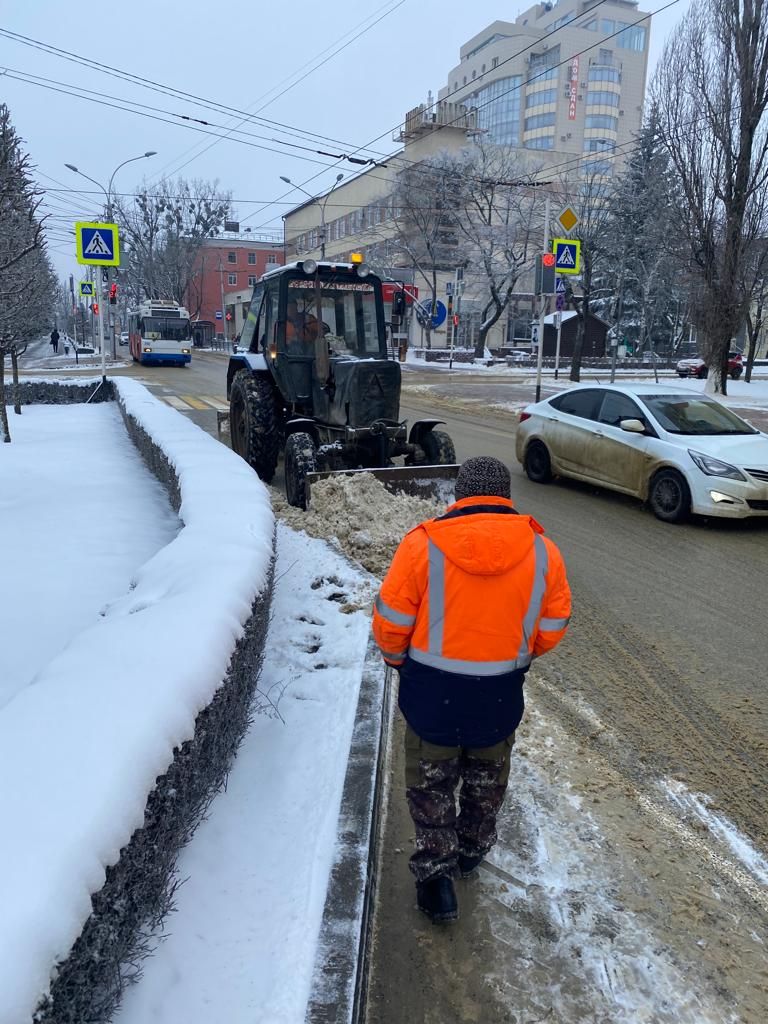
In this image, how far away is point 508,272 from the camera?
43156mm

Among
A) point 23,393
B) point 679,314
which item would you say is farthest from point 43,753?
point 679,314

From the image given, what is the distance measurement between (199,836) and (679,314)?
57.1 metres

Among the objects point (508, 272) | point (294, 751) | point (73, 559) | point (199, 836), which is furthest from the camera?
point (508, 272)

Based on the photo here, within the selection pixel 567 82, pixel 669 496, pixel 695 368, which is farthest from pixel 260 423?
pixel 567 82

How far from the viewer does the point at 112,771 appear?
2178 millimetres

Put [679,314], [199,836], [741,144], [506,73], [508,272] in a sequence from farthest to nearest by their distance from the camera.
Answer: [506,73], [679,314], [508,272], [741,144], [199,836]

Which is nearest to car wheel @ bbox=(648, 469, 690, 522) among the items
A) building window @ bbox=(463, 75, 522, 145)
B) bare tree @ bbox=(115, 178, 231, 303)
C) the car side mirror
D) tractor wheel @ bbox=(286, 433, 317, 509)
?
the car side mirror

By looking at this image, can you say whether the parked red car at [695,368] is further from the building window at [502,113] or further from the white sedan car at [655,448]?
the building window at [502,113]

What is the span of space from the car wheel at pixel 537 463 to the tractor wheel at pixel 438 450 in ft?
7.25

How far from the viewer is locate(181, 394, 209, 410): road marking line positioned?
19.8 m

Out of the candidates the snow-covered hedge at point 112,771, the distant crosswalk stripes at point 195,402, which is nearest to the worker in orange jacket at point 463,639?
the snow-covered hedge at point 112,771

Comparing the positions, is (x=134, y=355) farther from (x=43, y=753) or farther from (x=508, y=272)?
(x=43, y=753)

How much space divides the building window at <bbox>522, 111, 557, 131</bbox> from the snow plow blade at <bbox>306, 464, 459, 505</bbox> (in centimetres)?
12007

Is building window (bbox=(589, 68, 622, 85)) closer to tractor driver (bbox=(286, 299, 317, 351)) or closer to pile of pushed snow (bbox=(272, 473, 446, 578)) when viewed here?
tractor driver (bbox=(286, 299, 317, 351))
